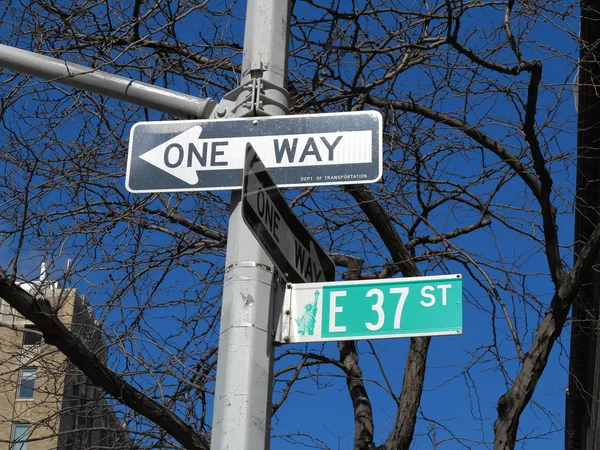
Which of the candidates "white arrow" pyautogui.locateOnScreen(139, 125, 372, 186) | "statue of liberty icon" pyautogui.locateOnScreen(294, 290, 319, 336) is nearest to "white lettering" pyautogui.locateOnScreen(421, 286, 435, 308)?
"statue of liberty icon" pyautogui.locateOnScreen(294, 290, 319, 336)

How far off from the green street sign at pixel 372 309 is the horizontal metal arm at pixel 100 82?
1.04m

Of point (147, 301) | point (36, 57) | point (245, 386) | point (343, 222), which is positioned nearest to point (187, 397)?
point (147, 301)

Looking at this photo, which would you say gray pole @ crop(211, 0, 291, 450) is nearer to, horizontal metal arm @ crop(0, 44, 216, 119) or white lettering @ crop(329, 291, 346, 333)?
white lettering @ crop(329, 291, 346, 333)

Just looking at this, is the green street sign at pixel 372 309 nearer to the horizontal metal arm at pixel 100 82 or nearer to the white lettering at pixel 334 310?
the white lettering at pixel 334 310

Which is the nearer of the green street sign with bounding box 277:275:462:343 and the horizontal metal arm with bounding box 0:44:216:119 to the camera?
the green street sign with bounding box 277:275:462:343

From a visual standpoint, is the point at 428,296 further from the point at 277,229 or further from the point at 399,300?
the point at 277,229

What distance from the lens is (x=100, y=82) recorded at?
14.3ft

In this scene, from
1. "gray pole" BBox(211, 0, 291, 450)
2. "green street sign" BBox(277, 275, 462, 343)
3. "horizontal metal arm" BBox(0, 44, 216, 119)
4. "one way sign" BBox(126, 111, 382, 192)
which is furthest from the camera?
"horizontal metal arm" BBox(0, 44, 216, 119)

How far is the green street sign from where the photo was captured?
3.61 m

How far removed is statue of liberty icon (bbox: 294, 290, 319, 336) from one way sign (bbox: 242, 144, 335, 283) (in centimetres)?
15

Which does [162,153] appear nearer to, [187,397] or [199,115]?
[199,115]

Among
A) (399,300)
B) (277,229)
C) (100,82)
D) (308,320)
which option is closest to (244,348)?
(308,320)

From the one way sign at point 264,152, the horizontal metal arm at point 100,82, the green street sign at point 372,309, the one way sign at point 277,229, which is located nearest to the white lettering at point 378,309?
the green street sign at point 372,309

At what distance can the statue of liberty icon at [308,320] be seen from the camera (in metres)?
3.63
